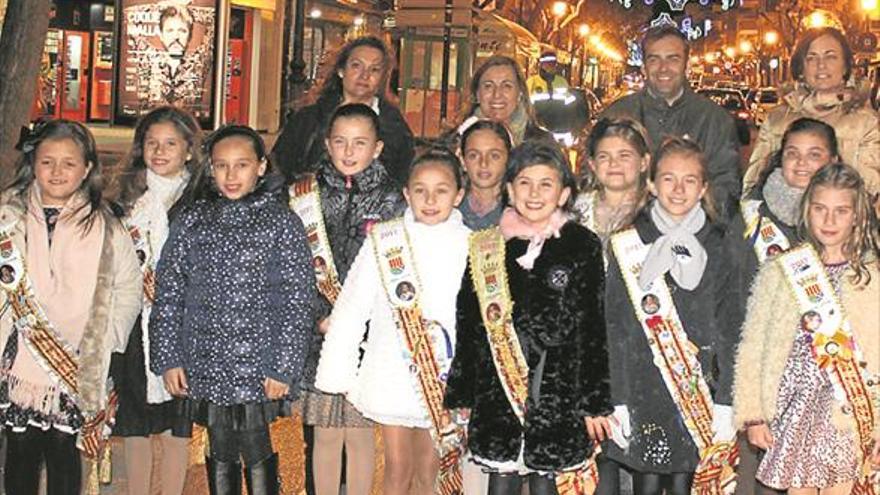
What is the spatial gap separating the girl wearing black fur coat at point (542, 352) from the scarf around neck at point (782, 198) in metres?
1.05

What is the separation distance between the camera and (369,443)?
229 inches

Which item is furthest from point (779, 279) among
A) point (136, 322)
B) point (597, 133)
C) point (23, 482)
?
point (23, 482)

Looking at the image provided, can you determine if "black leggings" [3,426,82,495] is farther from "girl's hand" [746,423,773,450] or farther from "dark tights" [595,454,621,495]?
"girl's hand" [746,423,773,450]

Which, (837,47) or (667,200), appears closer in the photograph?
(667,200)

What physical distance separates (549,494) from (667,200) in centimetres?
133

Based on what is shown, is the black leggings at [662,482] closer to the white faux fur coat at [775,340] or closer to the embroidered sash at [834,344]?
the white faux fur coat at [775,340]

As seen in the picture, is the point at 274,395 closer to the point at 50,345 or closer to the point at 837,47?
the point at 50,345

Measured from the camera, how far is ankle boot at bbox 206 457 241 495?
17.9 feet

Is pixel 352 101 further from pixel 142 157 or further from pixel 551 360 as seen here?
pixel 551 360

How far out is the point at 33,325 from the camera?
5422 mm

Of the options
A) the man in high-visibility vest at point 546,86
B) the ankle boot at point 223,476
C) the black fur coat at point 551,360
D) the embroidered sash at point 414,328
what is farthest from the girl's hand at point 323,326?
the man in high-visibility vest at point 546,86

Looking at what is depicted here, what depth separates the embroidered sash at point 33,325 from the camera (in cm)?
540

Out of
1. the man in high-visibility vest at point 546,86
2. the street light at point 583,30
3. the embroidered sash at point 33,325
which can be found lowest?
the embroidered sash at point 33,325

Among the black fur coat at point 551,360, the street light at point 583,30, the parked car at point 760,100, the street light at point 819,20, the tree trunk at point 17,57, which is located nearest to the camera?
the black fur coat at point 551,360
